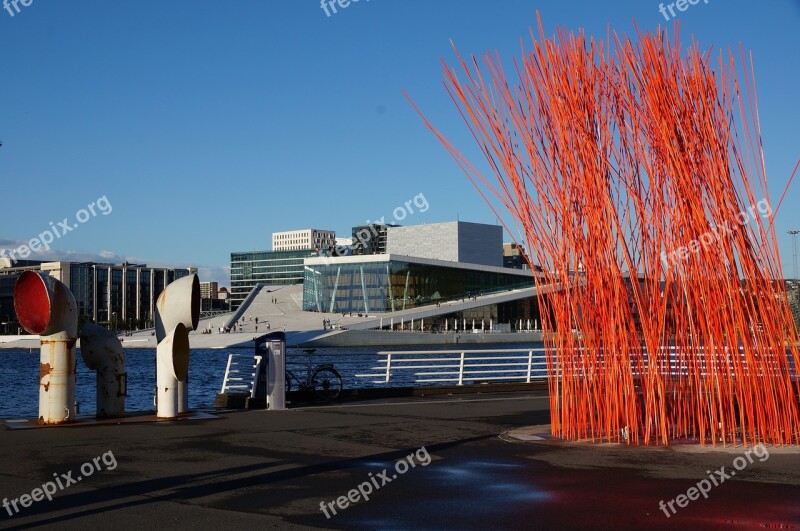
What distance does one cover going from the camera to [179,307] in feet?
43.4

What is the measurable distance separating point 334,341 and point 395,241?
72201mm

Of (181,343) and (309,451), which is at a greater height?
(181,343)

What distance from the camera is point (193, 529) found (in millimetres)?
6043

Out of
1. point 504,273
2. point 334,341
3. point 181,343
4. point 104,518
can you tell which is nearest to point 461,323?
point 504,273

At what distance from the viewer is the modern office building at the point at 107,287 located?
140 m

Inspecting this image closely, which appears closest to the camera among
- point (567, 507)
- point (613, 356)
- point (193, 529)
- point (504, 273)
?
point (193, 529)

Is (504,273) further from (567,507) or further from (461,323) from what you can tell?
(567,507)
